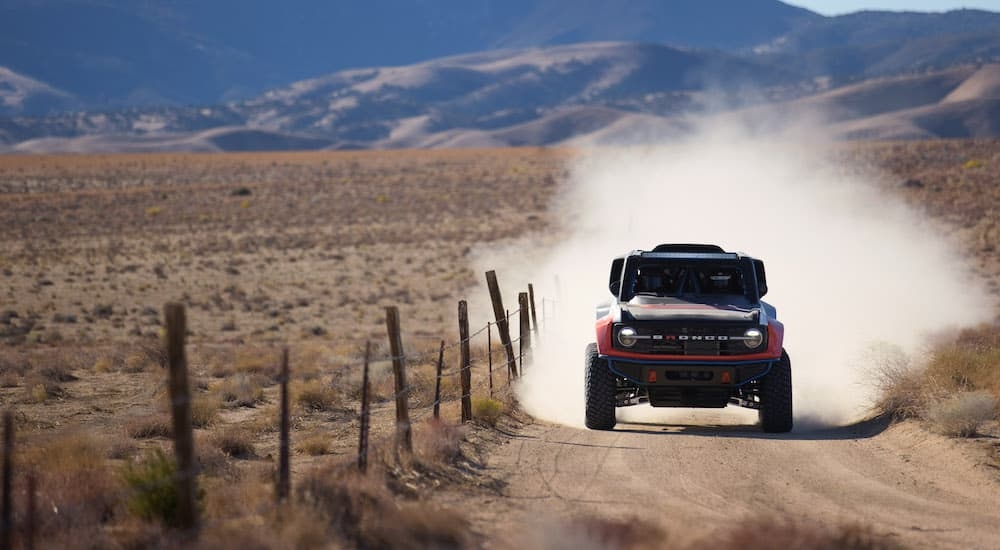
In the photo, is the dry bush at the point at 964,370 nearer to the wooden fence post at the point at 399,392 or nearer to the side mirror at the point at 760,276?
the side mirror at the point at 760,276

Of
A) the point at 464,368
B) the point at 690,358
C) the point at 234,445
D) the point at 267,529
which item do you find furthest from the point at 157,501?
the point at 690,358

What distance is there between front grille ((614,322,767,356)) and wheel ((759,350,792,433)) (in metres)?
0.36

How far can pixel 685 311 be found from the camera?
13.6 m

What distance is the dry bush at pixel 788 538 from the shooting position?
7375 mm

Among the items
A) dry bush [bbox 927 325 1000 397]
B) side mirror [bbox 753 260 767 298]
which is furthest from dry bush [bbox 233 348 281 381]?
dry bush [bbox 927 325 1000 397]

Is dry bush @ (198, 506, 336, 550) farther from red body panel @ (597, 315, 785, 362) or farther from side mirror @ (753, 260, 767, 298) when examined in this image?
side mirror @ (753, 260, 767, 298)

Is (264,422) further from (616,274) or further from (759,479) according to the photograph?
(759,479)

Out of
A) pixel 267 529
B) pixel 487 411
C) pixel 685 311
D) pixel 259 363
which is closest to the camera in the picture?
pixel 267 529

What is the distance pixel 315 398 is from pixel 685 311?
5995mm

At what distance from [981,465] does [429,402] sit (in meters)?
7.80

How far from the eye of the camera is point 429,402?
1680cm

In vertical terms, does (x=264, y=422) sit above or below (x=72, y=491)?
below

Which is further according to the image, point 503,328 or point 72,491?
point 503,328

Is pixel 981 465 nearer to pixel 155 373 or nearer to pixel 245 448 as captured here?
pixel 245 448
